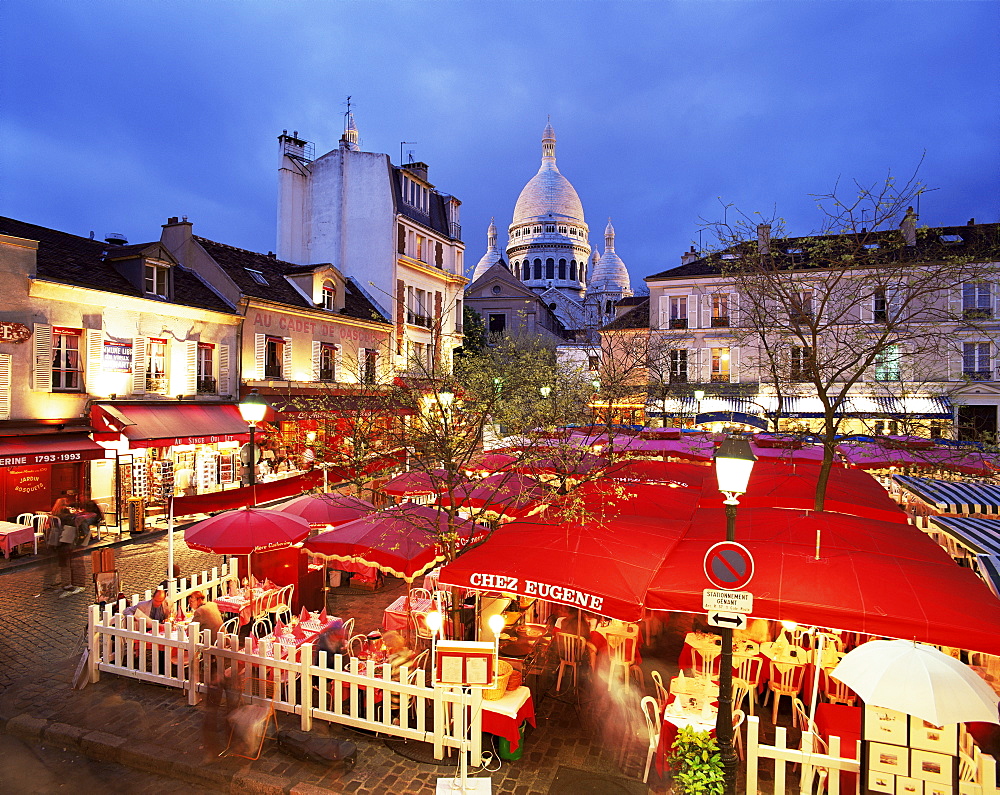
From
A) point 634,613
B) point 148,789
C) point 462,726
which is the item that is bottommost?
point 148,789

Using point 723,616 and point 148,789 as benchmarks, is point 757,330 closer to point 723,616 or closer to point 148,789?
point 723,616

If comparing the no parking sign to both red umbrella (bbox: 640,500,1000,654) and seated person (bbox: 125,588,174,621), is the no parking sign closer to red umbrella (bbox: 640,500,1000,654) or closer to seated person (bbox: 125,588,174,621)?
red umbrella (bbox: 640,500,1000,654)

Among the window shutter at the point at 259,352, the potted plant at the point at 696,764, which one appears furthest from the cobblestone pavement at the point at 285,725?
the window shutter at the point at 259,352

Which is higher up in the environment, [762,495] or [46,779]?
[762,495]

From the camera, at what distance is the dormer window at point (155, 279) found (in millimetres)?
21391

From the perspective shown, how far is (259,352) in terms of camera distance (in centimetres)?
2606

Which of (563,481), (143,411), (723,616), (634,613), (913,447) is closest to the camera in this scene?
(723,616)

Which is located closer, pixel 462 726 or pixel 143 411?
pixel 462 726

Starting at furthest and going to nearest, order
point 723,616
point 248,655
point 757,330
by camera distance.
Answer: point 757,330 < point 248,655 < point 723,616

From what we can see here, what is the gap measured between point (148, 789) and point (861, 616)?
777 centimetres

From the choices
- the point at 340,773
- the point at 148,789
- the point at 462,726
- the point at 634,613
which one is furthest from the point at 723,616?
the point at 148,789

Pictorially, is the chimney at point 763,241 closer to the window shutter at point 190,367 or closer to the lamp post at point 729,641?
the lamp post at point 729,641

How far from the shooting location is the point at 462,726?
6.81 metres

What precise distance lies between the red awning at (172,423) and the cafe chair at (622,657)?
658 inches
